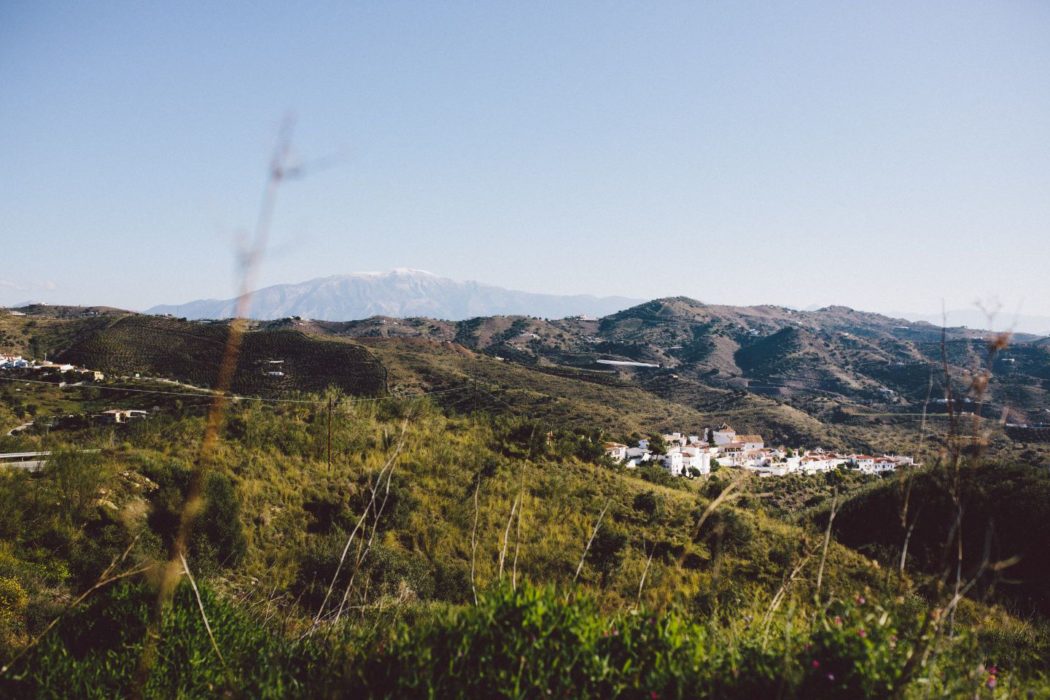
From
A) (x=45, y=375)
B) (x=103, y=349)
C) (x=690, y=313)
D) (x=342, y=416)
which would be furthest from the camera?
(x=690, y=313)

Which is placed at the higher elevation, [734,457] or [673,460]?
[673,460]

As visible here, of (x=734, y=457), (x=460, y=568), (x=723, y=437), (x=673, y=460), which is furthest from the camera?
(x=723, y=437)

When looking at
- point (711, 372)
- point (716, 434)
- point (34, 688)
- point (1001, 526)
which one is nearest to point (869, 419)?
point (716, 434)

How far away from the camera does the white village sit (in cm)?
4219

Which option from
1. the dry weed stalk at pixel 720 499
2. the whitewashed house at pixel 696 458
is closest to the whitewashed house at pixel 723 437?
the whitewashed house at pixel 696 458

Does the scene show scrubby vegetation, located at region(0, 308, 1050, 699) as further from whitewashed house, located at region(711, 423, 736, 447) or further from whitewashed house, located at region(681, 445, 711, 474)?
whitewashed house, located at region(711, 423, 736, 447)

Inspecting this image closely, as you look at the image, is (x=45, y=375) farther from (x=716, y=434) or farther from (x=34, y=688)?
(x=716, y=434)

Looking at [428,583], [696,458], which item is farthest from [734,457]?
[428,583]

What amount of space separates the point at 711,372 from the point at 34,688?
10470cm

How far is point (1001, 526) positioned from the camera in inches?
731

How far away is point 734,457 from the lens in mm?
51031

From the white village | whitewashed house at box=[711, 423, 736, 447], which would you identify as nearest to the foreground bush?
the white village

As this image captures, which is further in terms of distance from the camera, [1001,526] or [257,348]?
[257,348]

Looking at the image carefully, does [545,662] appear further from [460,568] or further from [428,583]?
[460,568]
